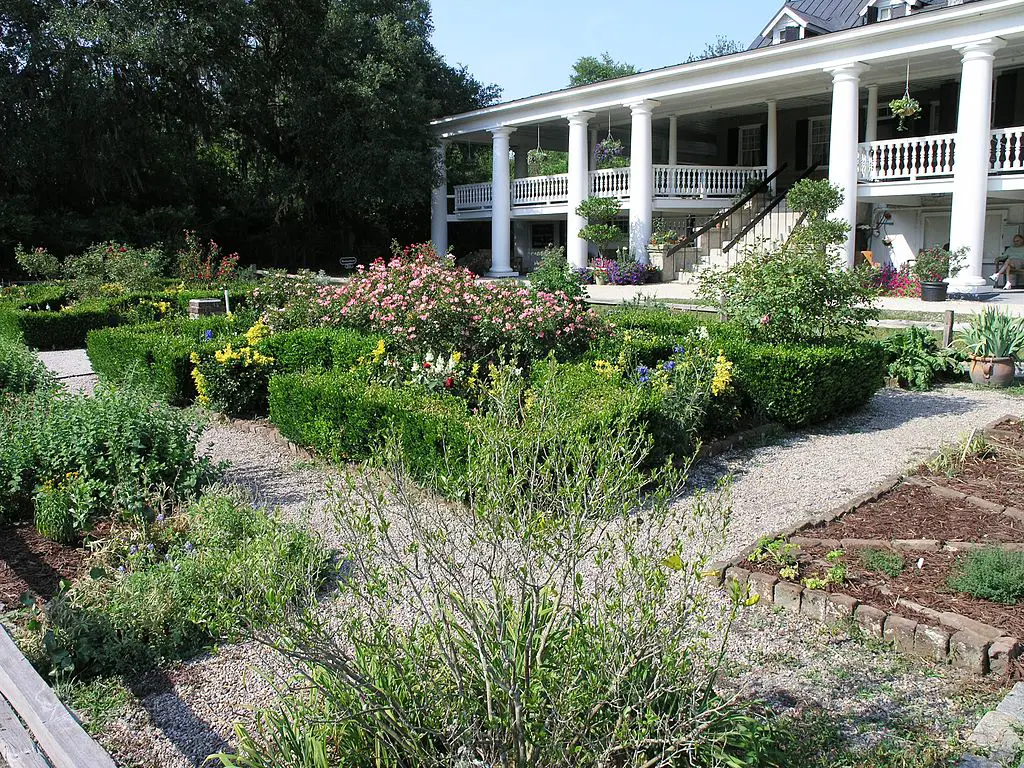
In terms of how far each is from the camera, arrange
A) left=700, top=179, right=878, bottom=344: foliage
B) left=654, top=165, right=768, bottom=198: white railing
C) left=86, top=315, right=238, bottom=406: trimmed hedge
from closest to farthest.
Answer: left=700, top=179, right=878, bottom=344: foliage < left=86, top=315, right=238, bottom=406: trimmed hedge < left=654, top=165, right=768, bottom=198: white railing

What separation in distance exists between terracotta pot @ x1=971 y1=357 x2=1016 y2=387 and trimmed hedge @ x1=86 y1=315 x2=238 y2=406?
828 centimetres

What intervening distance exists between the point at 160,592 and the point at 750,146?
24390 mm

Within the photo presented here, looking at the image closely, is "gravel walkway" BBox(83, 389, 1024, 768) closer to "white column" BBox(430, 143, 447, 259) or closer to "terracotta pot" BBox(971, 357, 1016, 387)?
"terracotta pot" BBox(971, 357, 1016, 387)

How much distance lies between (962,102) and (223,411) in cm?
1449

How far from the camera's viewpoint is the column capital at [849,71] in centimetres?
1709

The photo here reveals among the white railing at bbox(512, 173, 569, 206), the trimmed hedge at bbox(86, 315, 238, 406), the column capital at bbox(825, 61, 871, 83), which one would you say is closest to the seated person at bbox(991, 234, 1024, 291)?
the column capital at bbox(825, 61, 871, 83)

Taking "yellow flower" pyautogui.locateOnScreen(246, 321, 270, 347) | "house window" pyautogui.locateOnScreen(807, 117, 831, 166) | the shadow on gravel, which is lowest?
the shadow on gravel

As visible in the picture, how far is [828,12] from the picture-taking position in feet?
71.4

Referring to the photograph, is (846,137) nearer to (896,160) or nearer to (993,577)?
(896,160)

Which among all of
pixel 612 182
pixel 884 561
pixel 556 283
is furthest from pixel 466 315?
pixel 612 182

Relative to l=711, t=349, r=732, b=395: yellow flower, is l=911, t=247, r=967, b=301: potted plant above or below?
above

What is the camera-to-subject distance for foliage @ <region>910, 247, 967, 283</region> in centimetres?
1565

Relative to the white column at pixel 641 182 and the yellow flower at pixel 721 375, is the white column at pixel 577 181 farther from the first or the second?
the yellow flower at pixel 721 375

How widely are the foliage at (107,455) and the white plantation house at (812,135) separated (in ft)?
48.5
